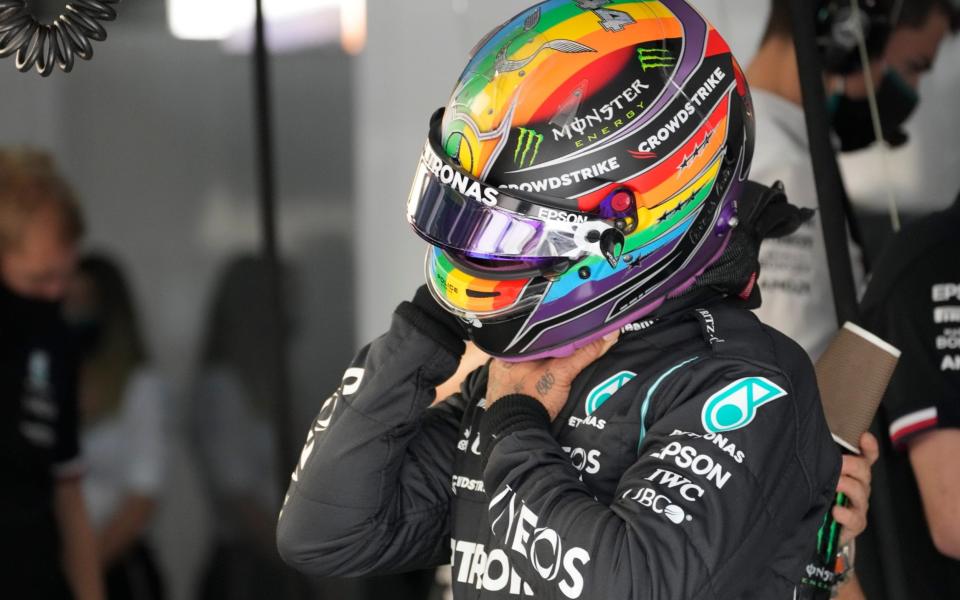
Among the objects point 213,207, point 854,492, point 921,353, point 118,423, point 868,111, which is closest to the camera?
point 854,492

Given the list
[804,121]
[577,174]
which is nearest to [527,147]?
[577,174]

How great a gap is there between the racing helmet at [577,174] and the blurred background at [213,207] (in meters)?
1.49

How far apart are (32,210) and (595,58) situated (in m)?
1.88

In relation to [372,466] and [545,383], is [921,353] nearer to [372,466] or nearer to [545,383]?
[545,383]

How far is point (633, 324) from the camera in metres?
1.29

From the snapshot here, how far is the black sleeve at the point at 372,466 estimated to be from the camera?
4.24 ft

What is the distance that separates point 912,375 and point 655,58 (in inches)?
31.5

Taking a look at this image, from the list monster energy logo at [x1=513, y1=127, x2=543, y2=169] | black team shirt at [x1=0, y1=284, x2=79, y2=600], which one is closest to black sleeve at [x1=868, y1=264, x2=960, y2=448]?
monster energy logo at [x1=513, y1=127, x2=543, y2=169]

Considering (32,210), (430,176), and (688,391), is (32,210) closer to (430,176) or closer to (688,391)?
(430,176)

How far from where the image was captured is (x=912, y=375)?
5.89ft

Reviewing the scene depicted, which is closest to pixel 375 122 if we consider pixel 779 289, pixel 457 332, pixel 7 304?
pixel 7 304

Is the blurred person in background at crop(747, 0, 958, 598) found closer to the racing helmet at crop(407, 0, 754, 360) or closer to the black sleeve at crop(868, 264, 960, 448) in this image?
the black sleeve at crop(868, 264, 960, 448)

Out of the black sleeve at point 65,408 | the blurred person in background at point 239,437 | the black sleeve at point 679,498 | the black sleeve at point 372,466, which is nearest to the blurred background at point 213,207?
the blurred person in background at point 239,437

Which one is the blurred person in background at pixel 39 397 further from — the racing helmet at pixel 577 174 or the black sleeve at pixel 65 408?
the racing helmet at pixel 577 174
